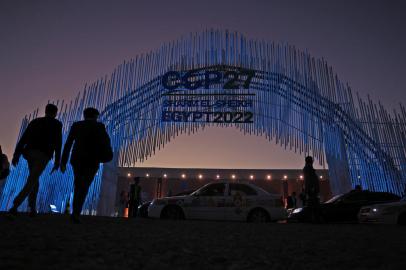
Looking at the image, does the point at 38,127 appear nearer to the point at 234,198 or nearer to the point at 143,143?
the point at 234,198

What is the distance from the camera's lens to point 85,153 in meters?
5.84

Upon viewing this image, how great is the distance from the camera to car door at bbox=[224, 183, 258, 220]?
431 inches

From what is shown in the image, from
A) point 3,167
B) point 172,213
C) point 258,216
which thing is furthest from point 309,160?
point 3,167

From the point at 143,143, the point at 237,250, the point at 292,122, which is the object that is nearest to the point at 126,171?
the point at 143,143

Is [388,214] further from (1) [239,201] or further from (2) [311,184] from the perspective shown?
(1) [239,201]

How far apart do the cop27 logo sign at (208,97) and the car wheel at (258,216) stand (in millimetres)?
6641

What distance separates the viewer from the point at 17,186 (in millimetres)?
14484

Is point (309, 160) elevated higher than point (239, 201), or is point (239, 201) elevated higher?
point (309, 160)

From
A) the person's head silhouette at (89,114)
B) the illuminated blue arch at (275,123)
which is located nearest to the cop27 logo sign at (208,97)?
the illuminated blue arch at (275,123)

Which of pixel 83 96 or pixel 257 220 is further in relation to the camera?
pixel 83 96

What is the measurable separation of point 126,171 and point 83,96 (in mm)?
13091

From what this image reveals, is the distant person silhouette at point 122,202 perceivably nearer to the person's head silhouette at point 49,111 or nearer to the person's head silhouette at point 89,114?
the person's head silhouette at point 49,111

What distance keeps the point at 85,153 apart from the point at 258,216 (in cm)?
671

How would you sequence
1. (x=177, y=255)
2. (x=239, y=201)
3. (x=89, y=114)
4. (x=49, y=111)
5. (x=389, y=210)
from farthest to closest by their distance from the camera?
(x=239, y=201) → (x=389, y=210) → (x=49, y=111) → (x=89, y=114) → (x=177, y=255)
